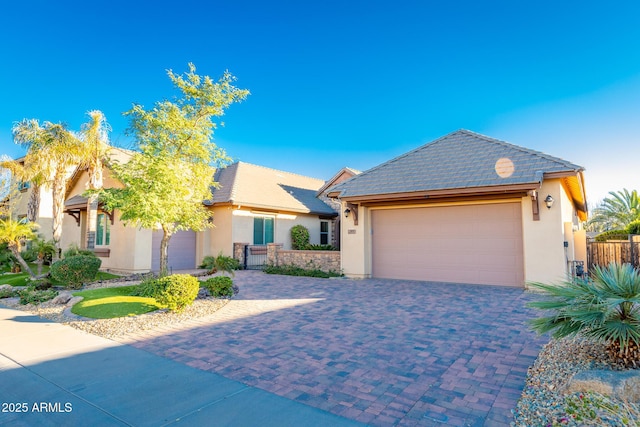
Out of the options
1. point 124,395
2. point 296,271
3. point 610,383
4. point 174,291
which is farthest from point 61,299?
point 610,383

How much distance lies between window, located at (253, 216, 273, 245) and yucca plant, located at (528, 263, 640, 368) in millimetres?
15169

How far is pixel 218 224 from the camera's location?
17.5 m

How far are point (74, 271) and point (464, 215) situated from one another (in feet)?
42.8

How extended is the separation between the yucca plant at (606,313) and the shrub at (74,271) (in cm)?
1262

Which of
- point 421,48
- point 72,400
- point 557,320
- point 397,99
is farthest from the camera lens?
point 397,99

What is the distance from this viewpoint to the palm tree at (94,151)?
51.1 feet

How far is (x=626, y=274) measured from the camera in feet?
12.7

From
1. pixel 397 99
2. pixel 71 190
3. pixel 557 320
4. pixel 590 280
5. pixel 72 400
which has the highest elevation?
pixel 397 99

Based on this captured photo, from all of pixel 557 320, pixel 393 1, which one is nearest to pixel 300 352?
pixel 557 320

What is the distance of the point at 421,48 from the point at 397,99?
3183mm

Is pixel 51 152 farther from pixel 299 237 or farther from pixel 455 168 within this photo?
pixel 455 168

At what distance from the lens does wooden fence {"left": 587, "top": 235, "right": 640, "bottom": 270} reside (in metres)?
13.3

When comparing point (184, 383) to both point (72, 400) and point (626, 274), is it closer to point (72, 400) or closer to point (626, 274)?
point (72, 400)

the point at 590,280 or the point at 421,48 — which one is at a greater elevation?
the point at 421,48
